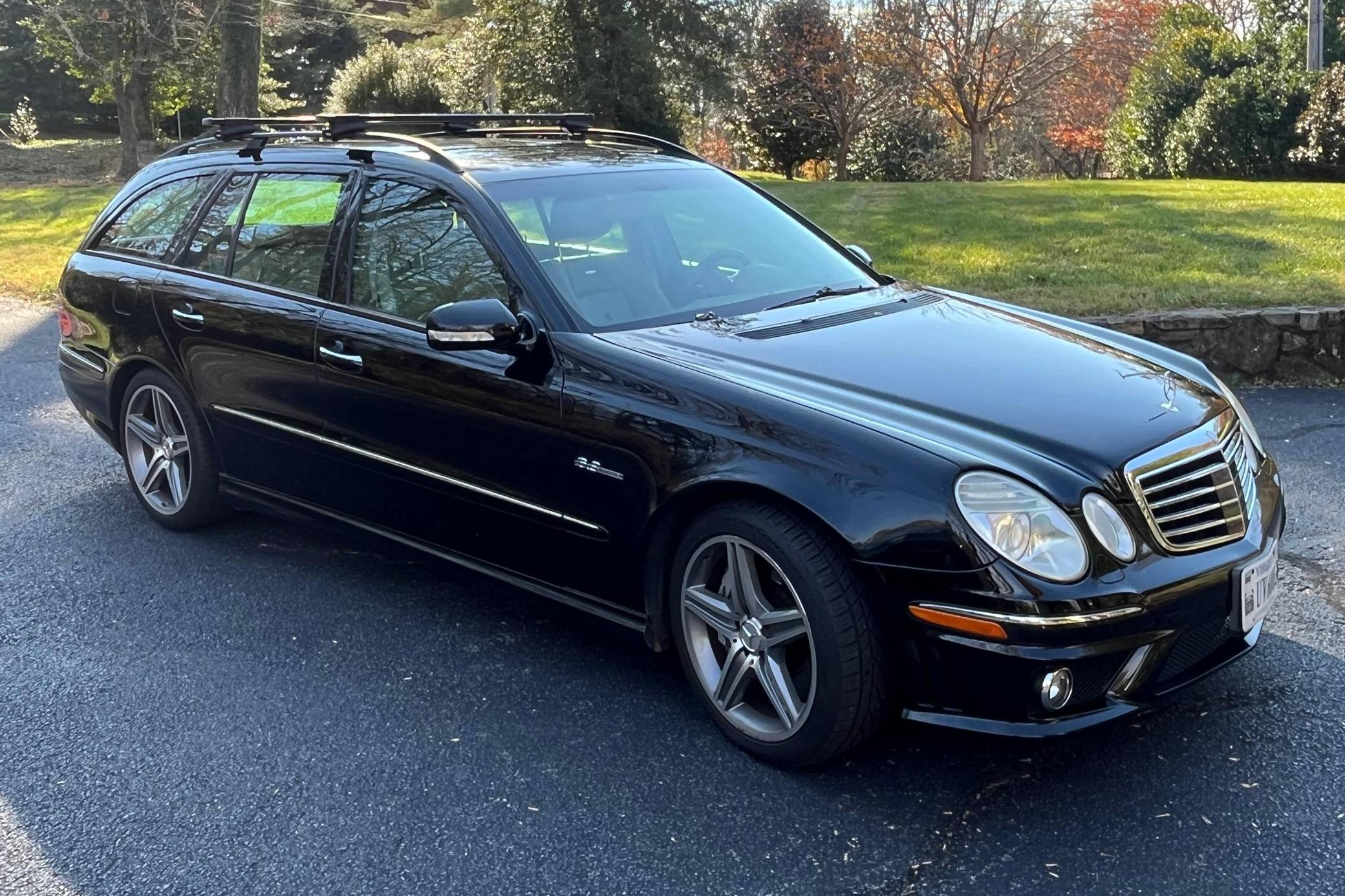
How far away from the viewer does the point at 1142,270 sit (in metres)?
9.09

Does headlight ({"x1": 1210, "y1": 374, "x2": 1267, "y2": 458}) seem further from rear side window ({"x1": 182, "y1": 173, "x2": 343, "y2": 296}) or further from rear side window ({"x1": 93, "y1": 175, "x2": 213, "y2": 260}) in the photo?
rear side window ({"x1": 93, "y1": 175, "x2": 213, "y2": 260})

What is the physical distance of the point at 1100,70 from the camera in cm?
2488

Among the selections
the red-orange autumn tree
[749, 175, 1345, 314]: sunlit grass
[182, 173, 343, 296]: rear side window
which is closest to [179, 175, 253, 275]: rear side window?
[182, 173, 343, 296]: rear side window

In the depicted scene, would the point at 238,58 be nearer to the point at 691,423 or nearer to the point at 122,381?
the point at 122,381

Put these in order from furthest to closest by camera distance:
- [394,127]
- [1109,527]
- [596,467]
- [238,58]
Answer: [238,58] < [394,127] < [596,467] < [1109,527]

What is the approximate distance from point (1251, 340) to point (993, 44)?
16.6 m

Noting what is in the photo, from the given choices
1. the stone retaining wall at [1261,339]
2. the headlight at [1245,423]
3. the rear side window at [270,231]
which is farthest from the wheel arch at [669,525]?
the stone retaining wall at [1261,339]

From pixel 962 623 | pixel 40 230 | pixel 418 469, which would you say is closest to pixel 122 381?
pixel 418 469

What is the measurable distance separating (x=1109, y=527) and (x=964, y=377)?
0.69 m

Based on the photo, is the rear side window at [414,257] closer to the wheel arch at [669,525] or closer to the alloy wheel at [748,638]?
the wheel arch at [669,525]

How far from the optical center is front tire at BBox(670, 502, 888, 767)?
10.4 ft

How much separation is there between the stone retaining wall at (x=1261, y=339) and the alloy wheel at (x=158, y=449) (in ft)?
16.9

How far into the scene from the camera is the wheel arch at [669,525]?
10.9 ft

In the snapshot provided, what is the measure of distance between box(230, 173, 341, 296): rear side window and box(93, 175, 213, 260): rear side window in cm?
49
